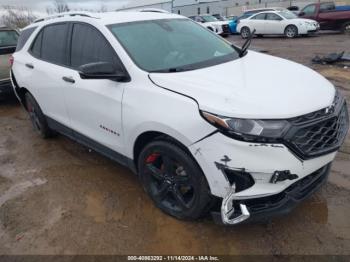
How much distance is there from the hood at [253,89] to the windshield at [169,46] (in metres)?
0.20

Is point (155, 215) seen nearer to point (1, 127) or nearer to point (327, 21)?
point (1, 127)

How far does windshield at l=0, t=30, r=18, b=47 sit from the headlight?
293 inches

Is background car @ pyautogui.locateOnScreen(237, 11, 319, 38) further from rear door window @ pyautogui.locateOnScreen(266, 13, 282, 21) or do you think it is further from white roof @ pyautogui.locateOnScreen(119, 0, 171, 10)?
white roof @ pyautogui.locateOnScreen(119, 0, 171, 10)

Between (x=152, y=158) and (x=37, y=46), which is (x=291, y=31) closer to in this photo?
(x=37, y=46)

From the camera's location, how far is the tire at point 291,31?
16923 mm

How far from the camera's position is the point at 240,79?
8.98 ft

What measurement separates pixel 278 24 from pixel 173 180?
16.8 metres

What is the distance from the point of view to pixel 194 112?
2.45m

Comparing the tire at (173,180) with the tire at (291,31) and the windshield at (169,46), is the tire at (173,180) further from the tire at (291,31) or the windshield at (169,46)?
the tire at (291,31)

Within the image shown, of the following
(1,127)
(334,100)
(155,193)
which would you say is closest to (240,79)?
(334,100)

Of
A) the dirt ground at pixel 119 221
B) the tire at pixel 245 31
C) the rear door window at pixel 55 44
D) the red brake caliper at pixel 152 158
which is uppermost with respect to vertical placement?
the rear door window at pixel 55 44

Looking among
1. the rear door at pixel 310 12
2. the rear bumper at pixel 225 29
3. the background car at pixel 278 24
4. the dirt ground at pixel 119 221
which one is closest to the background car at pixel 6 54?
the dirt ground at pixel 119 221

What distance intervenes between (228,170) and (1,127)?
16.7 ft

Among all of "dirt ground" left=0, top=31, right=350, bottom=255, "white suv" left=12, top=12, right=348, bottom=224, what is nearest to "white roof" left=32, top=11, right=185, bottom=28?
"white suv" left=12, top=12, right=348, bottom=224
